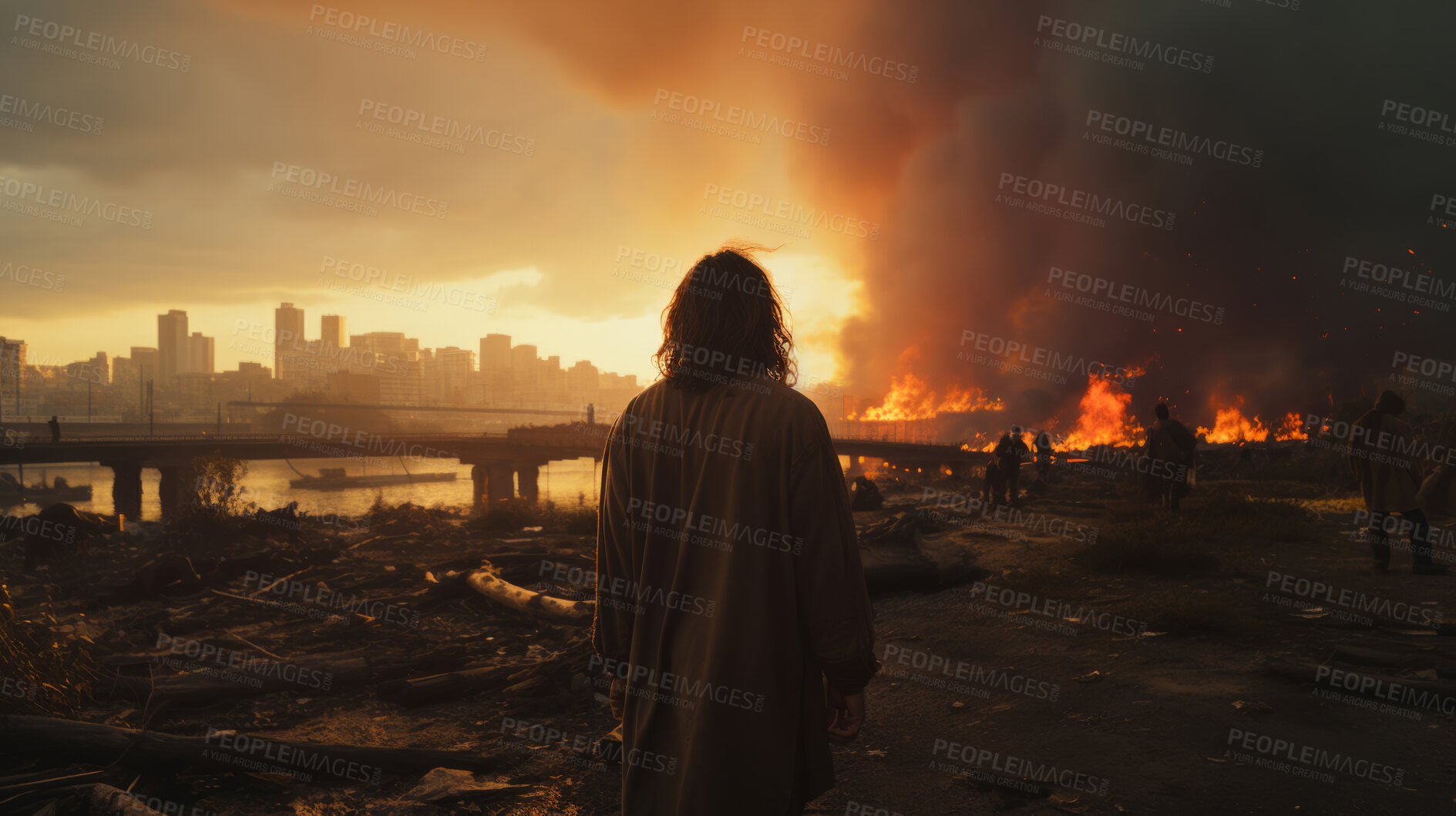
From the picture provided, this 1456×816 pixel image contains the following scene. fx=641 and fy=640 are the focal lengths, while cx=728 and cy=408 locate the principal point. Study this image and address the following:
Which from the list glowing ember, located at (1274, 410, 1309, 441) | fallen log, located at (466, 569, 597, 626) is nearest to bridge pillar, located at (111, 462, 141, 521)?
fallen log, located at (466, 569, 597, 626)

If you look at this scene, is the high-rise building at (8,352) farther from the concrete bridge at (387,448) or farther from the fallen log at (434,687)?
the fallen log at (434,687)

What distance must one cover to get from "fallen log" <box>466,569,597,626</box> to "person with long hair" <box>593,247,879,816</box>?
5796mm

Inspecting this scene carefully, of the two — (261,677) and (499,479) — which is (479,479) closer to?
(499,479)

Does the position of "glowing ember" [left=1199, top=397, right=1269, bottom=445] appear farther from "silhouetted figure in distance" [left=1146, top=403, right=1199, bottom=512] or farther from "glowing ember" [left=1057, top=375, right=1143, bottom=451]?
"silhouetted figure in distance" [left=1146, top=403, right=1199, bottom=512]

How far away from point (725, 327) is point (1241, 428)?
54.0 meters

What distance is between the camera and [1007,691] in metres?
5.89

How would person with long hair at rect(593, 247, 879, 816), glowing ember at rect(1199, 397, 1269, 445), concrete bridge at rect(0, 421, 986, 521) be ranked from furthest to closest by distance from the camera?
glowing ember at rect(1199, 397, 1269, 445)
concrete bridge at rect(0, 421, 986, 521)
person with long hair at rect(593, 247, 879, 816)

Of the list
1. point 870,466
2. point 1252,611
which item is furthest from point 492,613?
point 870,466

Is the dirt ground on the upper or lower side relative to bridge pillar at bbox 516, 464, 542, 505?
upper

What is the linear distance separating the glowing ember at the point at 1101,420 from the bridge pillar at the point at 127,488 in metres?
63.6

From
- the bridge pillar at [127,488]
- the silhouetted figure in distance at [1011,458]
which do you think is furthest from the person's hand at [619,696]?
the bridge pillar at [127,488]

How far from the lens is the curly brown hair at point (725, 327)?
92.4 inches

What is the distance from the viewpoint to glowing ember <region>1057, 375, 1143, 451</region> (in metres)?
45.0

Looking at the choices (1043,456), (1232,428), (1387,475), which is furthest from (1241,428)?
(1387,475)
